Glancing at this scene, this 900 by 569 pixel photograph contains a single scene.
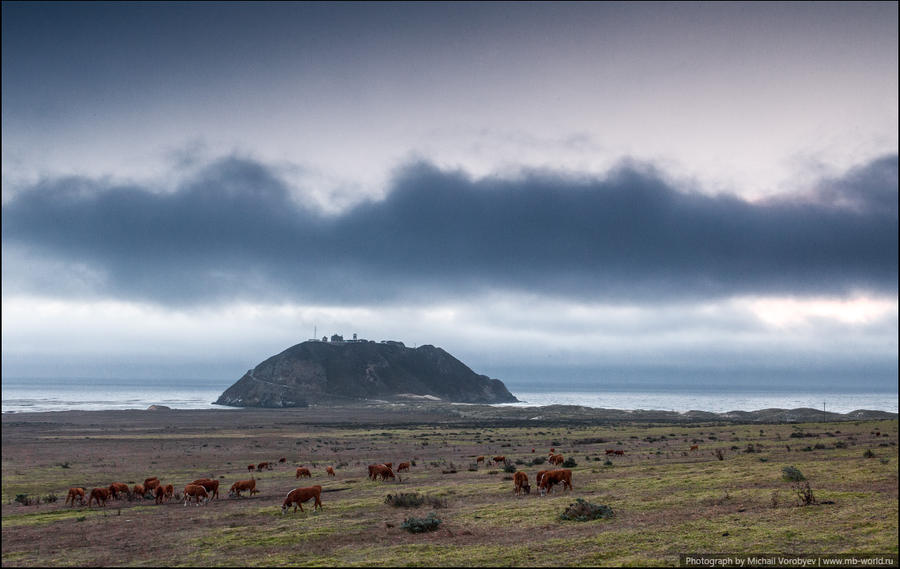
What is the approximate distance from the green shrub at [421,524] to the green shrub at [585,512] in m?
5.22

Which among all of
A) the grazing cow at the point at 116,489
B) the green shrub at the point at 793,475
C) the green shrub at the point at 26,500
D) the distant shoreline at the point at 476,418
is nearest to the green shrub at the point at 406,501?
the grazing cow at the point at 116,489

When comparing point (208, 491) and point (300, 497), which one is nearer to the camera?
point (300, 497)

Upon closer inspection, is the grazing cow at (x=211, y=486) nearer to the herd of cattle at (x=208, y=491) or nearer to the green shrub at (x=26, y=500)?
the herd of cattle at (x=208, y=491)

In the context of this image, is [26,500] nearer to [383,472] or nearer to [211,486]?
[211,486]

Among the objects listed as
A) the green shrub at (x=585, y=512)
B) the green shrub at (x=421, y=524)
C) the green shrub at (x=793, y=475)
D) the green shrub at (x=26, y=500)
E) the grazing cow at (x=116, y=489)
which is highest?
the green shrub at (x=793, y=475)

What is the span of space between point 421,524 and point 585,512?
6.78 meters

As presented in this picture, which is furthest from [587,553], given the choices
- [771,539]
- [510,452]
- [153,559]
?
[510,452]

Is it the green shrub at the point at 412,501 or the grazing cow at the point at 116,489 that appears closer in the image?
the green shrub at the point at 412,501

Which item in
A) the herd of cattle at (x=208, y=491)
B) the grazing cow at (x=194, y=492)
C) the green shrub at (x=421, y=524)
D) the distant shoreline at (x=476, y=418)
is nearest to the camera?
the green shrub at (x=421, y=524)

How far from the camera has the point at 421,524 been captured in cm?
2184

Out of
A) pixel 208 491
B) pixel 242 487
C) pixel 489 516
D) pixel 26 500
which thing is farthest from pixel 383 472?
pixel 26 500

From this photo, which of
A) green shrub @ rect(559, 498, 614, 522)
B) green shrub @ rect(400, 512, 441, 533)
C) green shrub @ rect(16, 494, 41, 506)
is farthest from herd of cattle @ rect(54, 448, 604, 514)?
green shrub @ rect(400, 512, 441, 533)

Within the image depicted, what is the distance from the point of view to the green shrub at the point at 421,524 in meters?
21.8

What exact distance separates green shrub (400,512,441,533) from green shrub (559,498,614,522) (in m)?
5.22
